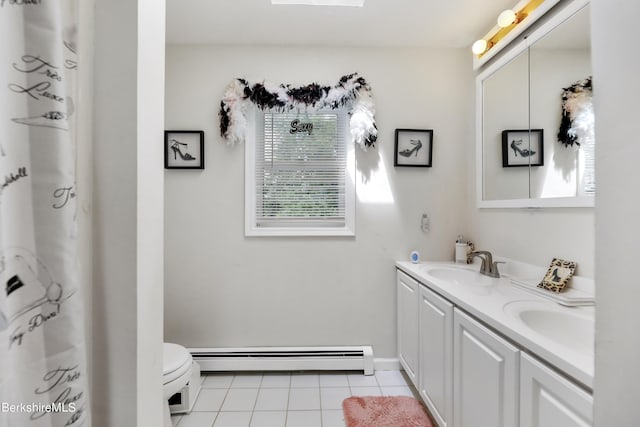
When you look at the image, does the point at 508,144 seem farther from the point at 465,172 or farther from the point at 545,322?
the point at 545,322

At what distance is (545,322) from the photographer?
115 cm

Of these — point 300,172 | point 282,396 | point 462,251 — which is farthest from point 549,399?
point 300,172

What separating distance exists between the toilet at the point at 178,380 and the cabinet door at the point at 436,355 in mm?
1384

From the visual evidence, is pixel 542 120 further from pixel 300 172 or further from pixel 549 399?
pixel 300 172

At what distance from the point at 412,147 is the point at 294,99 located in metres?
0.99

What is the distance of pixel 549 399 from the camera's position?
0.81m

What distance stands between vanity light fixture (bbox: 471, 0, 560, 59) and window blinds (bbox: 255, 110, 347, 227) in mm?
1078

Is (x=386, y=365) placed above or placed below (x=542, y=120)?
below

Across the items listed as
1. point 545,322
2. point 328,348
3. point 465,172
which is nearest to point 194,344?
point 328,348

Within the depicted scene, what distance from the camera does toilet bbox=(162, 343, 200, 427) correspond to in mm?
1489

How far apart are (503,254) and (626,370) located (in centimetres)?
164

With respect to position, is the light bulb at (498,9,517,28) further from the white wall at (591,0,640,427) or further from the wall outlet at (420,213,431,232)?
the white wall at (591,0,640,427)

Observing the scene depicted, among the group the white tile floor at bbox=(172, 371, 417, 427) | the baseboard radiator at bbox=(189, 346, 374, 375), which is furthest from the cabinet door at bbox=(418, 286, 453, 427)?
the baseboard radiator at bbox=(189, 346, 374, 375)

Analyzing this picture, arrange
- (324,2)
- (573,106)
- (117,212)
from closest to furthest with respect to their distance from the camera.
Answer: (117,212) < (573,106) < (324,2)
